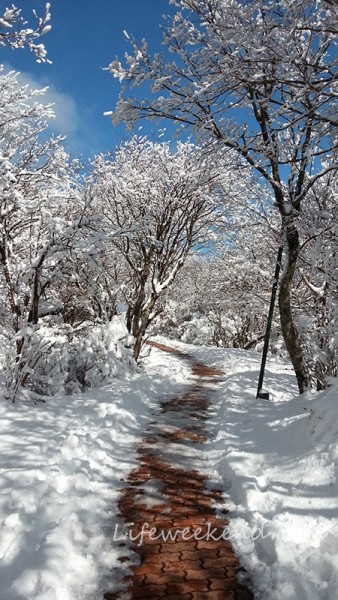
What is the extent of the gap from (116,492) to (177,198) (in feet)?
36.1

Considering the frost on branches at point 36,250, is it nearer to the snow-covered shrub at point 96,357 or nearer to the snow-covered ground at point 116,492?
the snow-covered shrub at point 96,357

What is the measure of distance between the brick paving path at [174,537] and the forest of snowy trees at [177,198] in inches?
145

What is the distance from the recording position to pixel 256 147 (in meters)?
5.55

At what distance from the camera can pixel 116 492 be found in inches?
183

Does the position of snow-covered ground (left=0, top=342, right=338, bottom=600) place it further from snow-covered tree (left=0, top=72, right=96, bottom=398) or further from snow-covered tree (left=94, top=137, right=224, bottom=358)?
snow-covered tree (left=94, top=137, right=224, bottom=358)

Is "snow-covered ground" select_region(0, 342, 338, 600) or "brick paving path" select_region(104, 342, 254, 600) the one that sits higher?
"snow-covered ground" select_region(0, 342, 338, 600)

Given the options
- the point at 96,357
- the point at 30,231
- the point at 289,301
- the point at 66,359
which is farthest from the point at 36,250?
the point at 289,301

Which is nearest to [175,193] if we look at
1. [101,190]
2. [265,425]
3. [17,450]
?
[101,190]

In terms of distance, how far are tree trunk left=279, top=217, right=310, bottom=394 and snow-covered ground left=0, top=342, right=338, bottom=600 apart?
133 centimetres

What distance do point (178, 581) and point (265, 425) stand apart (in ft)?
14.0

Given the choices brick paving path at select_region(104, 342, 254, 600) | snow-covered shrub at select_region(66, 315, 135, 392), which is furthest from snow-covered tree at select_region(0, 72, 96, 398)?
brick paving path at select_region(104, 342, 254, 600)

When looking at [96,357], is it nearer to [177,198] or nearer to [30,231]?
[30,231]

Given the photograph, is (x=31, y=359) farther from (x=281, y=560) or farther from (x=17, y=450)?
(x=281, y=560)

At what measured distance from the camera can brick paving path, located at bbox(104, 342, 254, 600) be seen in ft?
9.90
